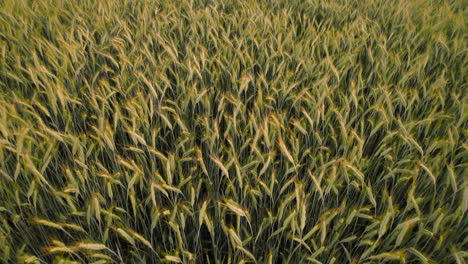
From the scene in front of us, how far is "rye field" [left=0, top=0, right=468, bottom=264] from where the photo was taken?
0.97 metres

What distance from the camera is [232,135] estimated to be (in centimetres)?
119

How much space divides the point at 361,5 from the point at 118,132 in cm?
154

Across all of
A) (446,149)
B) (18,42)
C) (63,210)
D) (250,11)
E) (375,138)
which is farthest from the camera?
(250,11)

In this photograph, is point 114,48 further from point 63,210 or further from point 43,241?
point 43,241

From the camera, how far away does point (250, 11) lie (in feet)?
6.10

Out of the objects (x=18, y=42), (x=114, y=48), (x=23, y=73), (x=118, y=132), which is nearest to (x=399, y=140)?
(x=118, y=132)

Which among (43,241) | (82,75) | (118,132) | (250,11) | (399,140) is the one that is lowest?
(43,241)

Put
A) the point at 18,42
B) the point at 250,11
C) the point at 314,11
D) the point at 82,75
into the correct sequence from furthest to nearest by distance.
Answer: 1. the point at 314,11
2. the point at 250,11
3. the point at 18,42
4. the point at 82,75

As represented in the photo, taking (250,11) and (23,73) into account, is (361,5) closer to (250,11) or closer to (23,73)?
(250,11)

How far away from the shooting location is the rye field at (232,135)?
0.97m

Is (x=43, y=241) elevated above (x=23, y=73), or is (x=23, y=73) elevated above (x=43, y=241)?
(x=23, y=73)

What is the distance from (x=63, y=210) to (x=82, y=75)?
1.82 feet

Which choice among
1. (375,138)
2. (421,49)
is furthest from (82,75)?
(421,49)

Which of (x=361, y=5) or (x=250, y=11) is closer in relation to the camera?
(x=250, y=11)
